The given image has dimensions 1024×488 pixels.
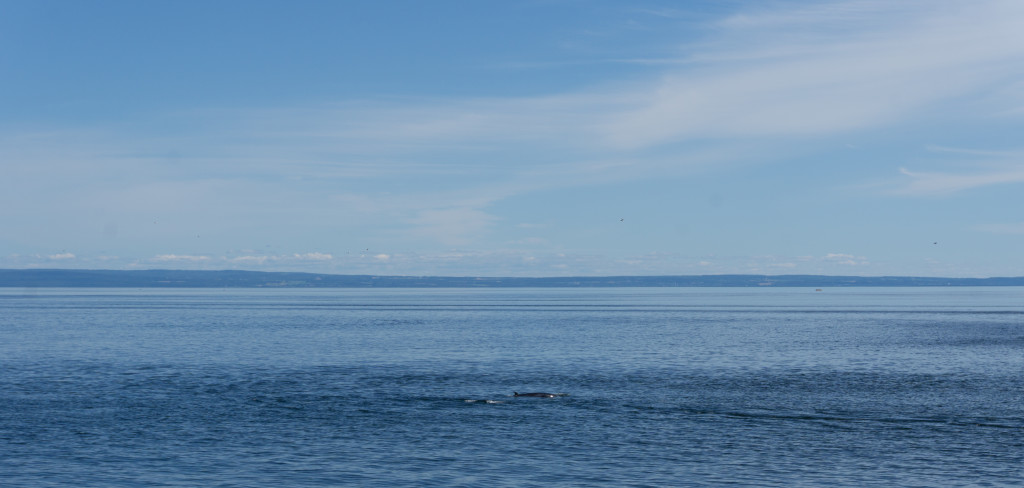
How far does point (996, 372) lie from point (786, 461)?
3857 cm

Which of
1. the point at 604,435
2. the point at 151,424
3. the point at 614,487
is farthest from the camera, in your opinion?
the point at 151,424

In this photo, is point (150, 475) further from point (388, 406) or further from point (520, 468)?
point (388, 406)

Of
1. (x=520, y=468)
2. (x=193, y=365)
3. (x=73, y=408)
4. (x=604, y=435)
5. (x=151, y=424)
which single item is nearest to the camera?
(x=520, y=468)

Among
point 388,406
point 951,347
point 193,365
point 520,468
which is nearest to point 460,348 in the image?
point 193,365

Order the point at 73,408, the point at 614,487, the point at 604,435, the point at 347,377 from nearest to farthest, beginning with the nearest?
the point at 614,487 → the point at 604,435 → the point at 73,408 → the point at 347,377

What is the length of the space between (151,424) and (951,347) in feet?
245

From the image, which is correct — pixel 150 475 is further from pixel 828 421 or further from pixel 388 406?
pixel 828 421

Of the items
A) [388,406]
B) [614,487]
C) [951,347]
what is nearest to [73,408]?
[388,406]

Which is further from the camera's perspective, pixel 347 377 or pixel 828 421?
pixel 347 377

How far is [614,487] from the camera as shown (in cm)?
3045

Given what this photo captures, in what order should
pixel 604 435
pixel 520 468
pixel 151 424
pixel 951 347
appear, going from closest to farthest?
pixel 520 468, pixel 604 435, pixel 151 424, pixel 951 347

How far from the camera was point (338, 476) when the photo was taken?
32.2m

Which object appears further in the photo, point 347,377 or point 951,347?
point 951,347

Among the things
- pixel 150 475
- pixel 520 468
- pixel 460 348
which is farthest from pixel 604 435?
pixel 460 348
